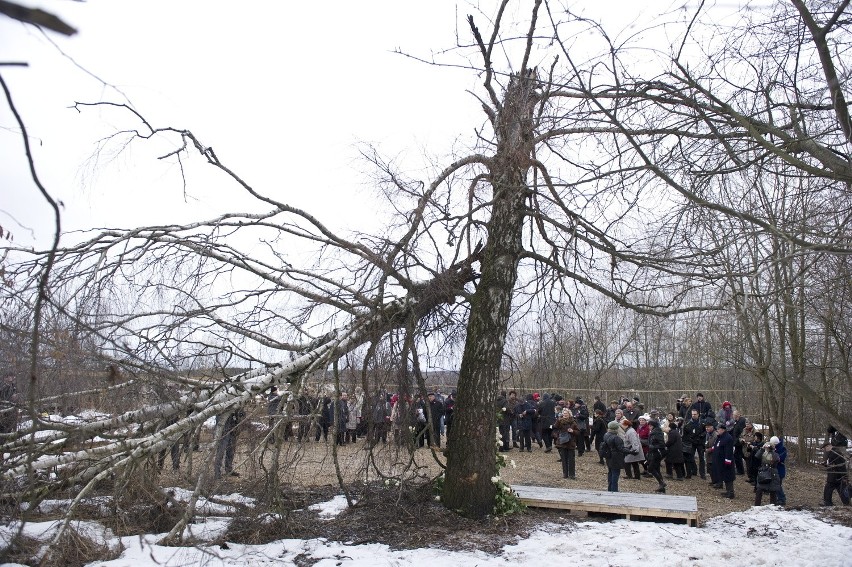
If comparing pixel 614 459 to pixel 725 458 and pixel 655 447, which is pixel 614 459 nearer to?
pixel 655 447

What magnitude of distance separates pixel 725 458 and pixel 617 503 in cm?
436

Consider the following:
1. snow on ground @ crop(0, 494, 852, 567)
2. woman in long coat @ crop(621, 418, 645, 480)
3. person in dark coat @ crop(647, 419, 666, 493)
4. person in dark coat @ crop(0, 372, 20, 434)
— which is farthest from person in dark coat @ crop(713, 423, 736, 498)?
person in dark coat @ crop(0, 372, 20, 434)

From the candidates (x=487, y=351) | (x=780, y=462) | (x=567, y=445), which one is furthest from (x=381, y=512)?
(x=780, y=462)

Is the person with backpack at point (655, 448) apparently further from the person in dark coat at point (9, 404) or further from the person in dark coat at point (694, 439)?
the person in dark coat at point (9, 404)

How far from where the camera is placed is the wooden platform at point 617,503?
9.57 m

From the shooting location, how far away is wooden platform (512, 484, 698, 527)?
9570mm

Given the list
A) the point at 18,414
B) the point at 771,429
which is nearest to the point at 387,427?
the point at 18,414

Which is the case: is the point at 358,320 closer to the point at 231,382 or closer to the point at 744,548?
the point at 231,382

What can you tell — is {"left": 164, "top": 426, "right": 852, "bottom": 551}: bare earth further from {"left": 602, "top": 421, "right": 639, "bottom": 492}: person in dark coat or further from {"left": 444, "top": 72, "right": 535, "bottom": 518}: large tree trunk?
{"left": 602, "top": 421, "right": 639, "bottom": 492}: person in dark coat

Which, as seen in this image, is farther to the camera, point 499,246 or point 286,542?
point 499,246

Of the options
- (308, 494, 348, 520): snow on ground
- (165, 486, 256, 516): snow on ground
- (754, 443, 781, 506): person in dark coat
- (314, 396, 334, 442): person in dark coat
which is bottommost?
(308, 494, 348, 520): snow on ground

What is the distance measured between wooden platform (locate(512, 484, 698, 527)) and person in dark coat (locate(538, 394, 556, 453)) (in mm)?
7500

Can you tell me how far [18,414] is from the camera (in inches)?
291

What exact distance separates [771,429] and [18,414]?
17708mm
